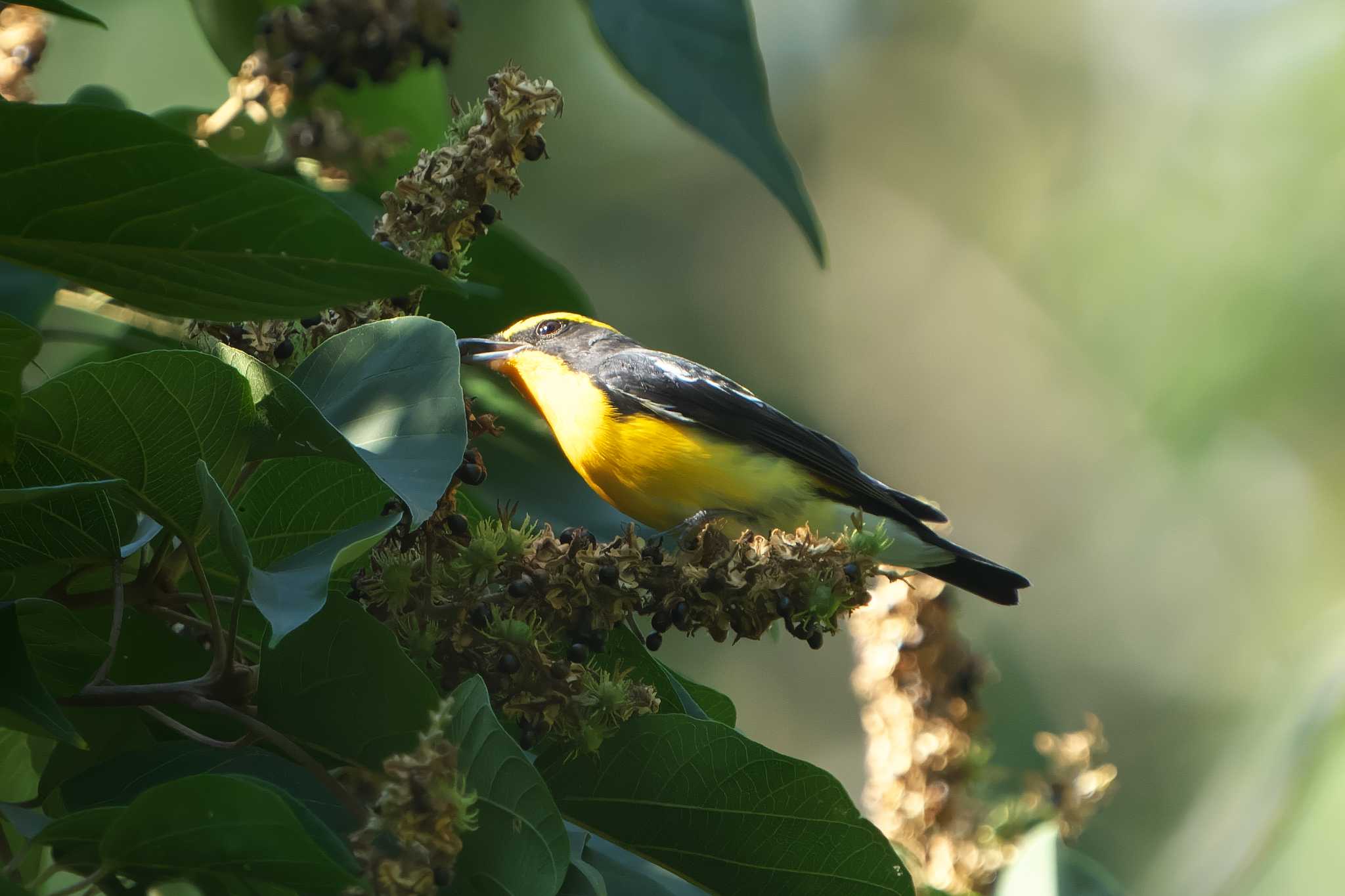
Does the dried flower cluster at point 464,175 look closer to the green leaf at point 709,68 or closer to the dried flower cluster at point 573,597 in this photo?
the green leaf at point 709,68

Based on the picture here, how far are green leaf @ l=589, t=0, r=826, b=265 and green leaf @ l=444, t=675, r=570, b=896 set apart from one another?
3.05 feet

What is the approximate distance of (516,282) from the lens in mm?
2725

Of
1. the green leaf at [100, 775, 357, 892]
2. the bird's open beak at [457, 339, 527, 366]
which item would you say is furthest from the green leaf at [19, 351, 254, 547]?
the bird's open beak at [457, 339, 527, 366]

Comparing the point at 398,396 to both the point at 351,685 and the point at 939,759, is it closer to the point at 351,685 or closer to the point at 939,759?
the point at 351,685

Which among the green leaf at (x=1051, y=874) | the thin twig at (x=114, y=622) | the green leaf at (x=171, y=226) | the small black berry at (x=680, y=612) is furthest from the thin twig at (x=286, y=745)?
the green leaf at (x=1051, y=874)

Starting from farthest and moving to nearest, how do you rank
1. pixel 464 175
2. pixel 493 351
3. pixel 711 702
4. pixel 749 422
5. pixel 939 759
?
pixel 493 351
pixel 749 422
pixel 939 759
pixel 711 702
pixel 464 175

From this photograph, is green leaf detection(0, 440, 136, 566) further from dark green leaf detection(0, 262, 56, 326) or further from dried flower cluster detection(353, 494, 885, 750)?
dark green leaf detection(0, 262, 56, 326)

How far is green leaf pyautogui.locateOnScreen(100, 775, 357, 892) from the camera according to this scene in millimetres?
1218

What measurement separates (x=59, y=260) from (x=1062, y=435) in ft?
31.9

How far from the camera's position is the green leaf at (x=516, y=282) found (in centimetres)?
271

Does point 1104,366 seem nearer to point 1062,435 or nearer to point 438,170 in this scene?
point 1062,435

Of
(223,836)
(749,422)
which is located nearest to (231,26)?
(749,422)

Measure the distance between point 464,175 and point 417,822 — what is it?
1.00 metres

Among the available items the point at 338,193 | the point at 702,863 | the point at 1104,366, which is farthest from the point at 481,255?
the point at 1104,366
